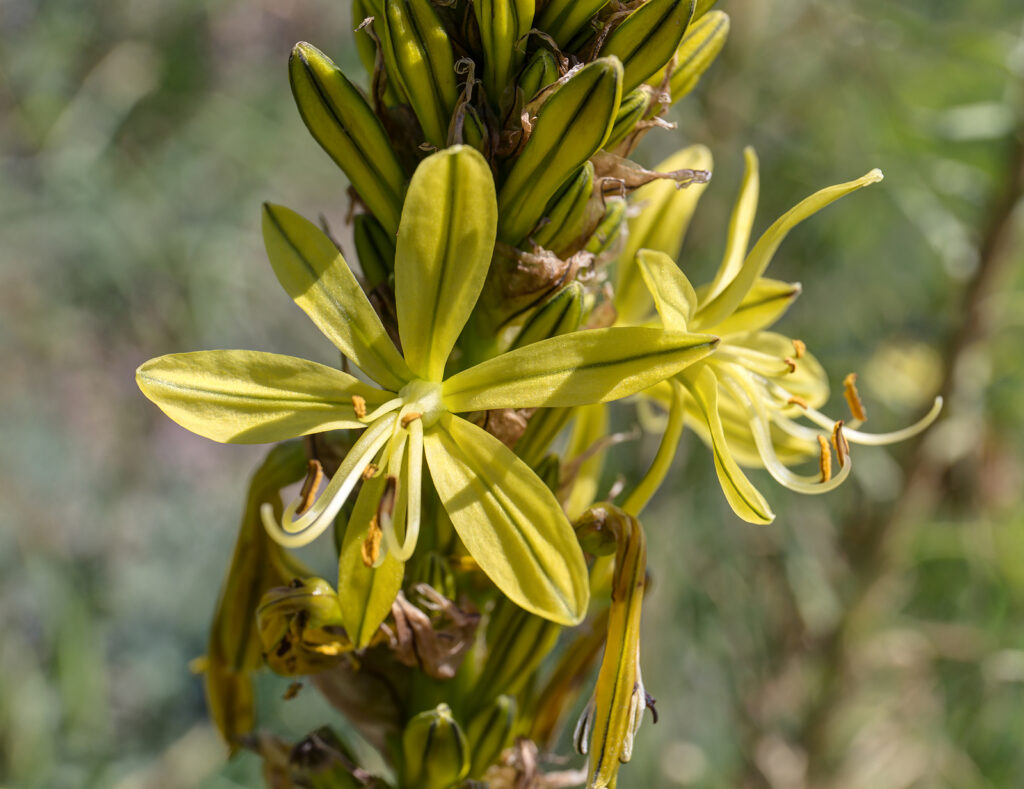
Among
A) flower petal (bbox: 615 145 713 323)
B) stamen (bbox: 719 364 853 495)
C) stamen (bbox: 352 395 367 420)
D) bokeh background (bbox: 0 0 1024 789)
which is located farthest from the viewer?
bokeh background (bbox: 0 0 1024 789)

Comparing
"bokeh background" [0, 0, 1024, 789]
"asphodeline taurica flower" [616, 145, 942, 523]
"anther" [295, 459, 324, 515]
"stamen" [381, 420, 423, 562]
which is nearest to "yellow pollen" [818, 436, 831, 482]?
"asphodeline taurica flower" [616, 145, 942, 523]

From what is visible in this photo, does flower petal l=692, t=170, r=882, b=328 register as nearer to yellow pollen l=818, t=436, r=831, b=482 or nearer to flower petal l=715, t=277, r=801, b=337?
flower petal l=715, t=277, r=801, b=337

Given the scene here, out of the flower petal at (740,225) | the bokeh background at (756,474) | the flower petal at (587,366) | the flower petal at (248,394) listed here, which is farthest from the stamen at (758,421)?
the bokeh background at (756,474)

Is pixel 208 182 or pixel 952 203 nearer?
pixel 952 203

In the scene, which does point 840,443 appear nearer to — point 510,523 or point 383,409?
point 510,523

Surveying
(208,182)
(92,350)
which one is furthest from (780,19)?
(92,350)

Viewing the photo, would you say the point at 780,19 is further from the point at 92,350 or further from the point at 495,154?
the point at 92,350

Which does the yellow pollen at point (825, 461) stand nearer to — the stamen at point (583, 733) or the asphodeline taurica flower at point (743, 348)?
the asphodeline taurica flower at point (743, 348)
